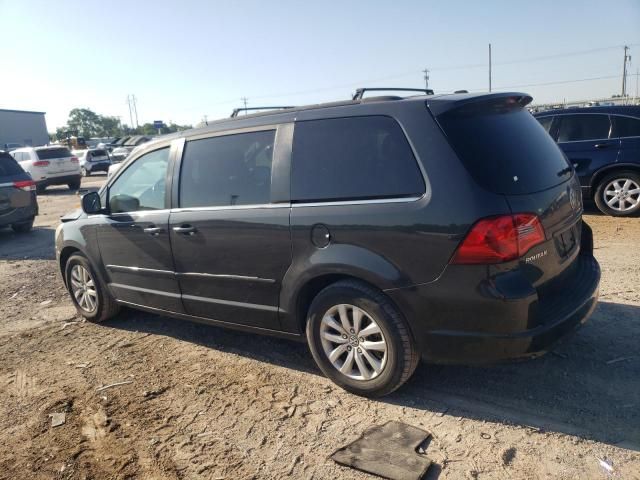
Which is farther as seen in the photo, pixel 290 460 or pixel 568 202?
pixel 568 202

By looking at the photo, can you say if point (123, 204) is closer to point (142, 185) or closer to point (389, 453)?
point (142, 185)

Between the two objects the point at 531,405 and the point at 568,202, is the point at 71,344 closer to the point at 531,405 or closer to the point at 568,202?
the point at 531,405

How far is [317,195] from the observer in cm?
337

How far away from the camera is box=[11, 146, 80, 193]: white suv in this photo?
19.5m

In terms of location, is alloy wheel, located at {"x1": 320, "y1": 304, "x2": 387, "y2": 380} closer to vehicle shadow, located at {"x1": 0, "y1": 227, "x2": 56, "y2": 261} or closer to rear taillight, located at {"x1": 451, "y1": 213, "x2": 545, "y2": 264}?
rear taillight, located at {"x1": 451, "y1": 213, "x2": 545, "y2": 264}

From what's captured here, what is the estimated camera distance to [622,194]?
8.27 metres

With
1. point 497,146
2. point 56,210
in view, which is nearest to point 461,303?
point 497,146

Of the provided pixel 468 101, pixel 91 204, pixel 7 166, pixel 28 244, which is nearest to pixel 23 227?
pixel 7 166

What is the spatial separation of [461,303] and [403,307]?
0.34 metres

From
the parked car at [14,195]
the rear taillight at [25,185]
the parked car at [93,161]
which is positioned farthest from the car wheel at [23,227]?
the parked car at [93,161]

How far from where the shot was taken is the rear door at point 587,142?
8367 mm

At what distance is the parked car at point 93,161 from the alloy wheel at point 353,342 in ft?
99.2

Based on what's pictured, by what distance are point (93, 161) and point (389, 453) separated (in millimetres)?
31155

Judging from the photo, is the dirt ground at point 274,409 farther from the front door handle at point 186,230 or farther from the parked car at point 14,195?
the parked car at point 14,195
